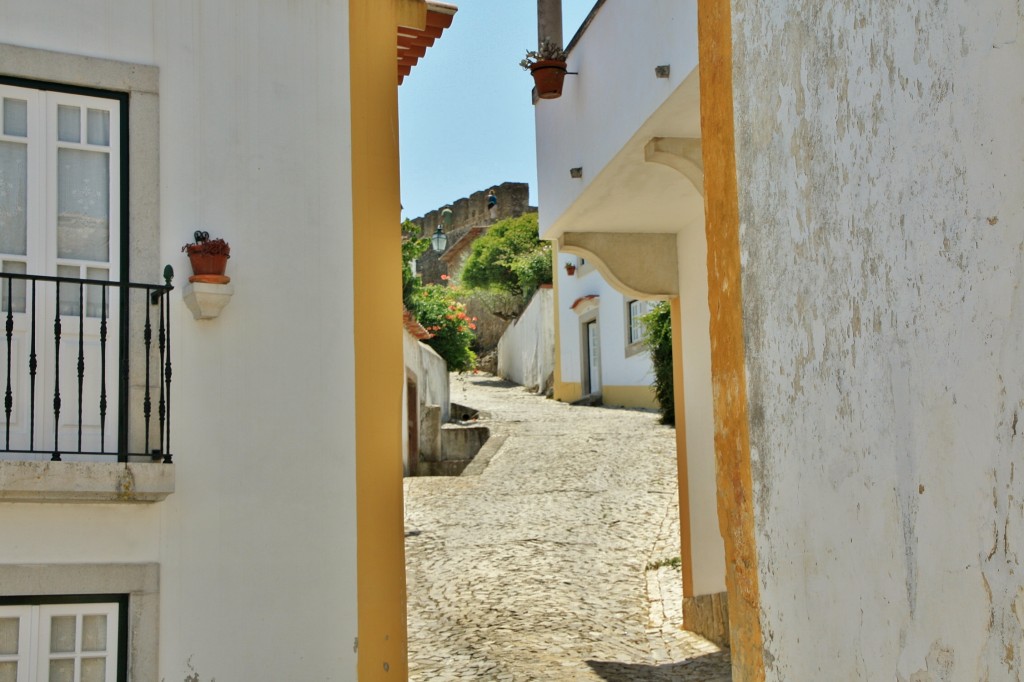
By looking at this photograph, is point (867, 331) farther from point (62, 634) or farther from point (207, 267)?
point (62, 634)

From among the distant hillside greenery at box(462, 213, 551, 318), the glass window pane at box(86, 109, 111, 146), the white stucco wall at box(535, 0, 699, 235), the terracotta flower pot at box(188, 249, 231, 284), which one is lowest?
the terracotta flower pot at box(188, 249, 231, 284)

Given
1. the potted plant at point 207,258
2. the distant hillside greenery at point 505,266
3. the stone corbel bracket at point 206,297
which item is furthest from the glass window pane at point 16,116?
the distant hillside greenery at point 505,266

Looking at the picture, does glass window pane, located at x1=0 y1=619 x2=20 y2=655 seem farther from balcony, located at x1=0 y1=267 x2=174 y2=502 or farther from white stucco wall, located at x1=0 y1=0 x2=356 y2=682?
balcony, located at x1=0 y1=267 x2=174 y2=502

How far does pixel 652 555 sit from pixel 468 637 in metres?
3.03

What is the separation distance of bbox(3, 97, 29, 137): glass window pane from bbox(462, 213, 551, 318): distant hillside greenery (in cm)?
2922

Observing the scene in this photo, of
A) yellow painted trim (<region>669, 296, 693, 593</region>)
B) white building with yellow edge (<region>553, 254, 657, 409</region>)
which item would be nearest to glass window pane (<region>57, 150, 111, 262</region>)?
yellow painted trim (<region>669, 296, 693, 593</region>)

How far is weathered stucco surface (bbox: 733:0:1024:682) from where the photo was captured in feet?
8.96

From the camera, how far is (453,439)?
63.3 ft

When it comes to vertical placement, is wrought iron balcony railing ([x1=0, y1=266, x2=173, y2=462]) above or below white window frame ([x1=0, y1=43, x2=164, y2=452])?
below

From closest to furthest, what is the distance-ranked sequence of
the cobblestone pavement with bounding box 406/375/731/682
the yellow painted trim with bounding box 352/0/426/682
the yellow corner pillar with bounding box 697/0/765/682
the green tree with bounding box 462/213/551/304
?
1. the yellow corner pillar with bounding box 697/0/765/682
2. the yellow painted trim with bounding box 352/0/426/682
3. the cobblestone pavement with bounding box 406/375/731/682
4. the green tree with bounding box 462/213/551/304

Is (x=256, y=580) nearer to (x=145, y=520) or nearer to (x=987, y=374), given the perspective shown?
(x=145, y=520)

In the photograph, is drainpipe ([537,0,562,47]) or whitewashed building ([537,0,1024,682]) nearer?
whitewashed building ([537,0,1024,682])

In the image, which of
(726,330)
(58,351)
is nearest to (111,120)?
(58,351)

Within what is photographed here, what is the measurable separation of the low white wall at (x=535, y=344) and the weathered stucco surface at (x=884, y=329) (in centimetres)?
2523
